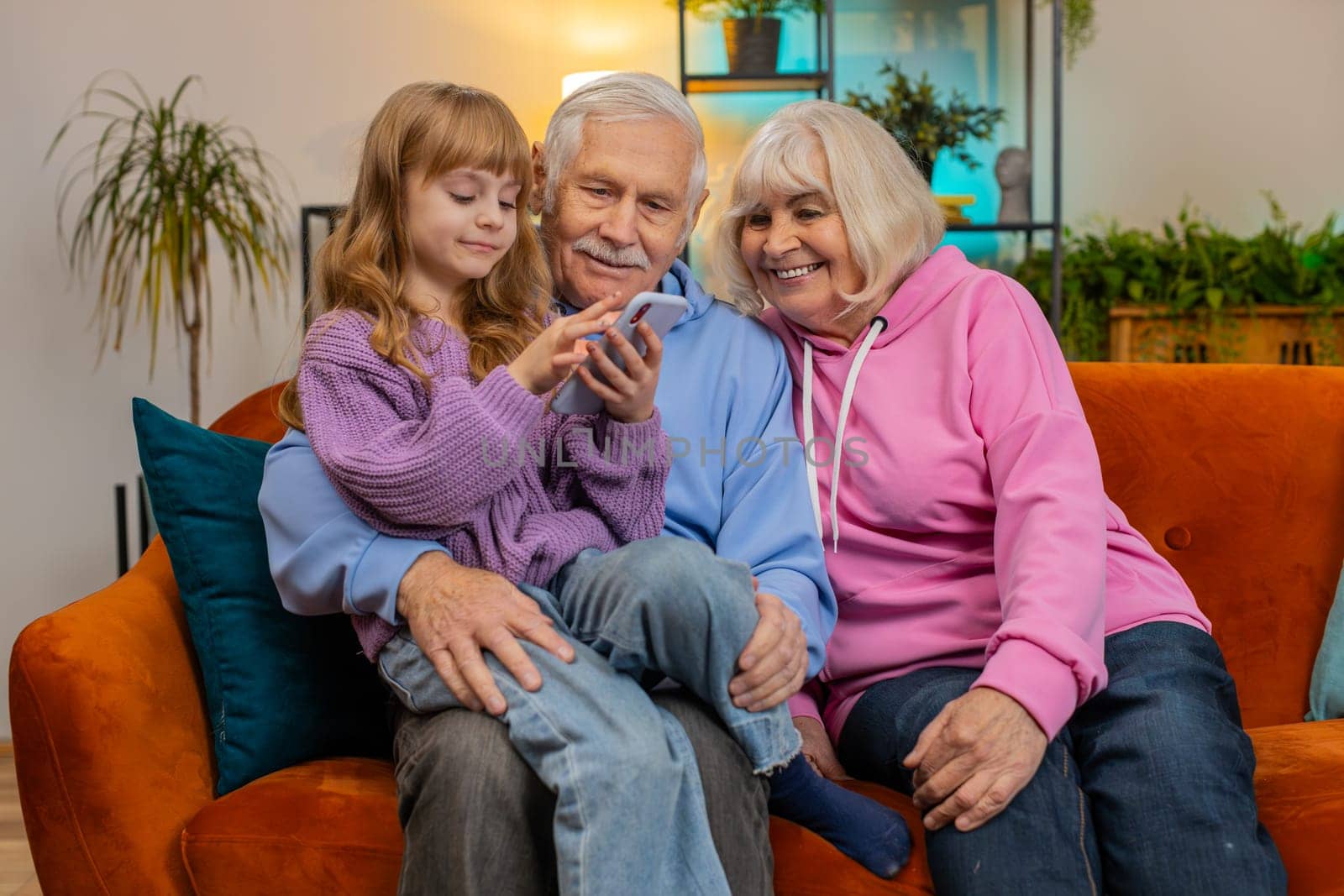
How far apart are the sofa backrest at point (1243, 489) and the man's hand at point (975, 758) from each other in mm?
676

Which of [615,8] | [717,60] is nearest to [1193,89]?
[717,60]

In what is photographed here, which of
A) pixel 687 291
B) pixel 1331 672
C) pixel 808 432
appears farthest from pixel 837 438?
pixel 1331 672

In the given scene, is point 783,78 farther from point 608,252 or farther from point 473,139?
point 473,139

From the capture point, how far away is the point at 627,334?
1.27 meters

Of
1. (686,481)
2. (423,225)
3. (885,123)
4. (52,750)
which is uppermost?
(885,123)

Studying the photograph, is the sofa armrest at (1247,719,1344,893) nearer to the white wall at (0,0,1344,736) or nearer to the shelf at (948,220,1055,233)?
the white wall at (0,0,1344,736)

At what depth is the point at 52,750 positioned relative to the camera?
1.32m

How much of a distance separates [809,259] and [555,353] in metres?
0.52

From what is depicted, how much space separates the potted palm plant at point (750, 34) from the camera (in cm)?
369

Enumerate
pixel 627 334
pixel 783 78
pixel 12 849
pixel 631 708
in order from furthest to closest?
pixel 783 78, pixel 12 849, pixel 627 334, pixel 631 708

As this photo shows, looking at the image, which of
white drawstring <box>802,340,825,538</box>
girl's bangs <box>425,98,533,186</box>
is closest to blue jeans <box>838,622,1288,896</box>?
white drawstring <box>802,340,825,538</box>

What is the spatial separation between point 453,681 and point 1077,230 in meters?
3.48

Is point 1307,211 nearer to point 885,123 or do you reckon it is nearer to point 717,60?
point 885,123

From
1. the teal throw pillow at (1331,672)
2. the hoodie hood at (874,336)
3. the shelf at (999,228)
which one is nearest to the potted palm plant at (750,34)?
the shelf at (999,228)
